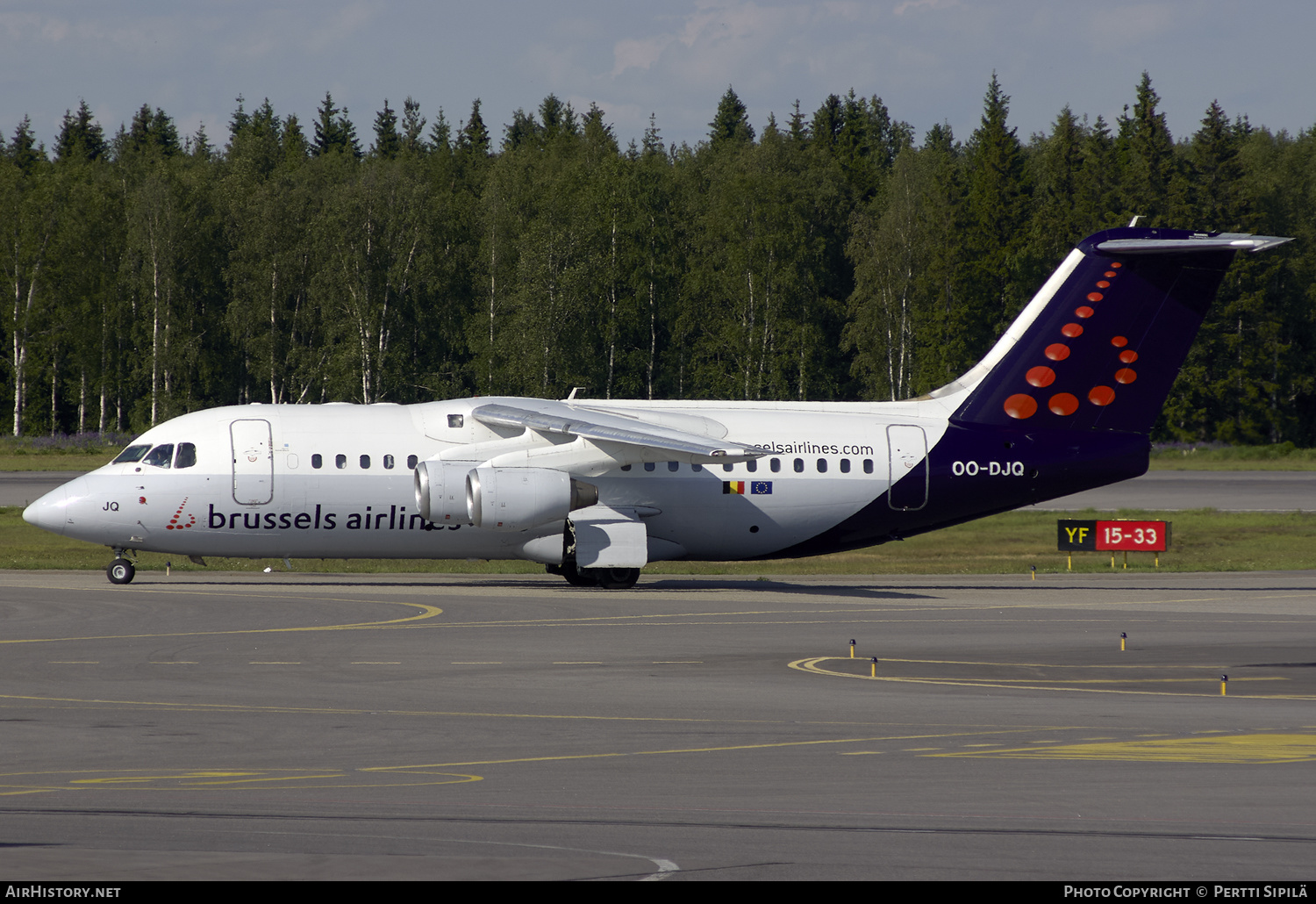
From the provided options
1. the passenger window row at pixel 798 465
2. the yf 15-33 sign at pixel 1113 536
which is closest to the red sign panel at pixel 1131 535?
the yf 15-33 sign at pixel 1113 536

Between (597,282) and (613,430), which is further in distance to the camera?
(597,282)

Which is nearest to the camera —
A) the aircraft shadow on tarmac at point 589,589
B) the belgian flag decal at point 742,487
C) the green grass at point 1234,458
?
the aircraft shadow on tarmac at point 589,589

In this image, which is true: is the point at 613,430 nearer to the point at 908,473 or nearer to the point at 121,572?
the point at 908,473

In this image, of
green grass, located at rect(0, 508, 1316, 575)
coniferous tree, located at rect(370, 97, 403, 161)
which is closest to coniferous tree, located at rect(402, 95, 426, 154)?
coniferous tree, located at rect(370, 97, 403, 161)

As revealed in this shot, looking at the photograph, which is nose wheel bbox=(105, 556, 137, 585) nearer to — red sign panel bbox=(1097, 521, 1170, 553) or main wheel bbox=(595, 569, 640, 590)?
main wheel bbox=(595, 569, 640, 590)

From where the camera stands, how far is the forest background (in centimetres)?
8575

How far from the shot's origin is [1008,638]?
955 inches

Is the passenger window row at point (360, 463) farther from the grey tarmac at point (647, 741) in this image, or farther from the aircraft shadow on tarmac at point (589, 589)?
the grey tarmac at point (647, 741)

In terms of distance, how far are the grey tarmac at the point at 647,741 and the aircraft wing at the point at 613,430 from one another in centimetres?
339

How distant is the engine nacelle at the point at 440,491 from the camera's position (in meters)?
30.8

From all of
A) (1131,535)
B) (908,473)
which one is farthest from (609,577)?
(1131,535)

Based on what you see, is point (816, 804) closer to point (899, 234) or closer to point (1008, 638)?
point (1008, 638)

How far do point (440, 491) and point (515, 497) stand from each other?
156 centimetres

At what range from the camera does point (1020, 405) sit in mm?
33594
